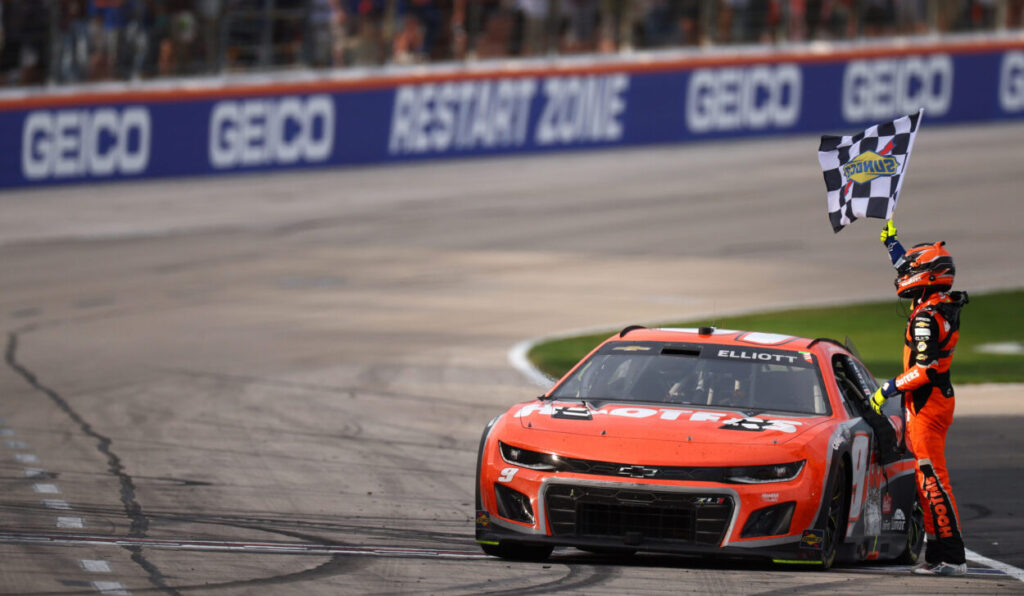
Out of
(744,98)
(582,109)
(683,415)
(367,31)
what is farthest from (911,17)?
(683,415)

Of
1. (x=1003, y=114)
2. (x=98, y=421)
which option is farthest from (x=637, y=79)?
(x=98, y=421)

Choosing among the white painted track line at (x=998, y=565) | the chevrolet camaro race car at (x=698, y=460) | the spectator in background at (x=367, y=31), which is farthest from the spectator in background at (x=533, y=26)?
the white painted track line at (x=998, y=565)

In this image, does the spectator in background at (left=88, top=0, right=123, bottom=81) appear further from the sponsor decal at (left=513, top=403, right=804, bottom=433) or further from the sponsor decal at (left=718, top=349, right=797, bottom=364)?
the sponsor decal at (left=513, top=403, right=804, bottom=433)

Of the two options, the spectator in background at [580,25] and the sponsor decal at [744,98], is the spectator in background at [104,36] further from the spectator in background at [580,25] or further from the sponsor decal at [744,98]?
the sponsor decal at [744,98]

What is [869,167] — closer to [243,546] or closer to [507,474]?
[507,474]

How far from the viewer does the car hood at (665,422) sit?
26.7ft

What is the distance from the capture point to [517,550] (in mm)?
8430

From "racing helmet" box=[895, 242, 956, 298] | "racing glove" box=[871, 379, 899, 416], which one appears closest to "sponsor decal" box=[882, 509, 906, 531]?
"racing glove" box=[871, 379, 899, 416]

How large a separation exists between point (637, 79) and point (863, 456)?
2511cm

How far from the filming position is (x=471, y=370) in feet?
54.0

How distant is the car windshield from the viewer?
885 cm

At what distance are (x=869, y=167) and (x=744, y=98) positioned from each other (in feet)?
82.1

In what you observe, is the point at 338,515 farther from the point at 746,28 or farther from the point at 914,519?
the point at 746,28

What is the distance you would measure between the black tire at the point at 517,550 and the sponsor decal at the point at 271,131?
21696 millimetres
